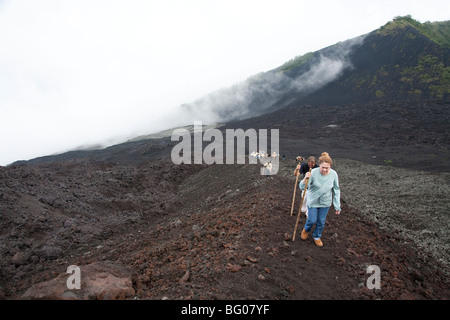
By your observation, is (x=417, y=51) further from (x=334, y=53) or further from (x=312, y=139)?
(x=312, y=139)

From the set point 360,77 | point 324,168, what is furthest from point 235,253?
point 360,77

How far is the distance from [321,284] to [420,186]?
9286mm

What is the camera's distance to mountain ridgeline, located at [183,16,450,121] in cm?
3703

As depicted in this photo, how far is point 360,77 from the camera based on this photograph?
140ft

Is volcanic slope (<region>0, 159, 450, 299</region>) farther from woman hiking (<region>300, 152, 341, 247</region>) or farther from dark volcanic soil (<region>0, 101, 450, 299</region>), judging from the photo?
woman hiking (<region>300, 152, 341, 247</region>)

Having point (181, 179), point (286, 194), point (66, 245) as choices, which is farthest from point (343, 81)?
point (66, 245)

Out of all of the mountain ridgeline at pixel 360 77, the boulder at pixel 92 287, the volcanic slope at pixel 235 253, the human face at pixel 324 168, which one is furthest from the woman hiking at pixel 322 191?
the mountain ridgeline at pixel 360 77

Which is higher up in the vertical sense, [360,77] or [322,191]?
[360,77]

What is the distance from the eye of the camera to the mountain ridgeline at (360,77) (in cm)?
3703

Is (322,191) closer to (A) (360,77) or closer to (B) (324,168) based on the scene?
(B) (324,168)

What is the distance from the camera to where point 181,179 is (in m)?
17.4

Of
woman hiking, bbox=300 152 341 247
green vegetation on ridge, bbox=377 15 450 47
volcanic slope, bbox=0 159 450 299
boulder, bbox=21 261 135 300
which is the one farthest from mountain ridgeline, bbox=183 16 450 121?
boulder, bbox=21 261 135 300

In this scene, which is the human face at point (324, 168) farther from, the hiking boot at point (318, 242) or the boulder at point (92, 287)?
the boulder at point (92, 287)
